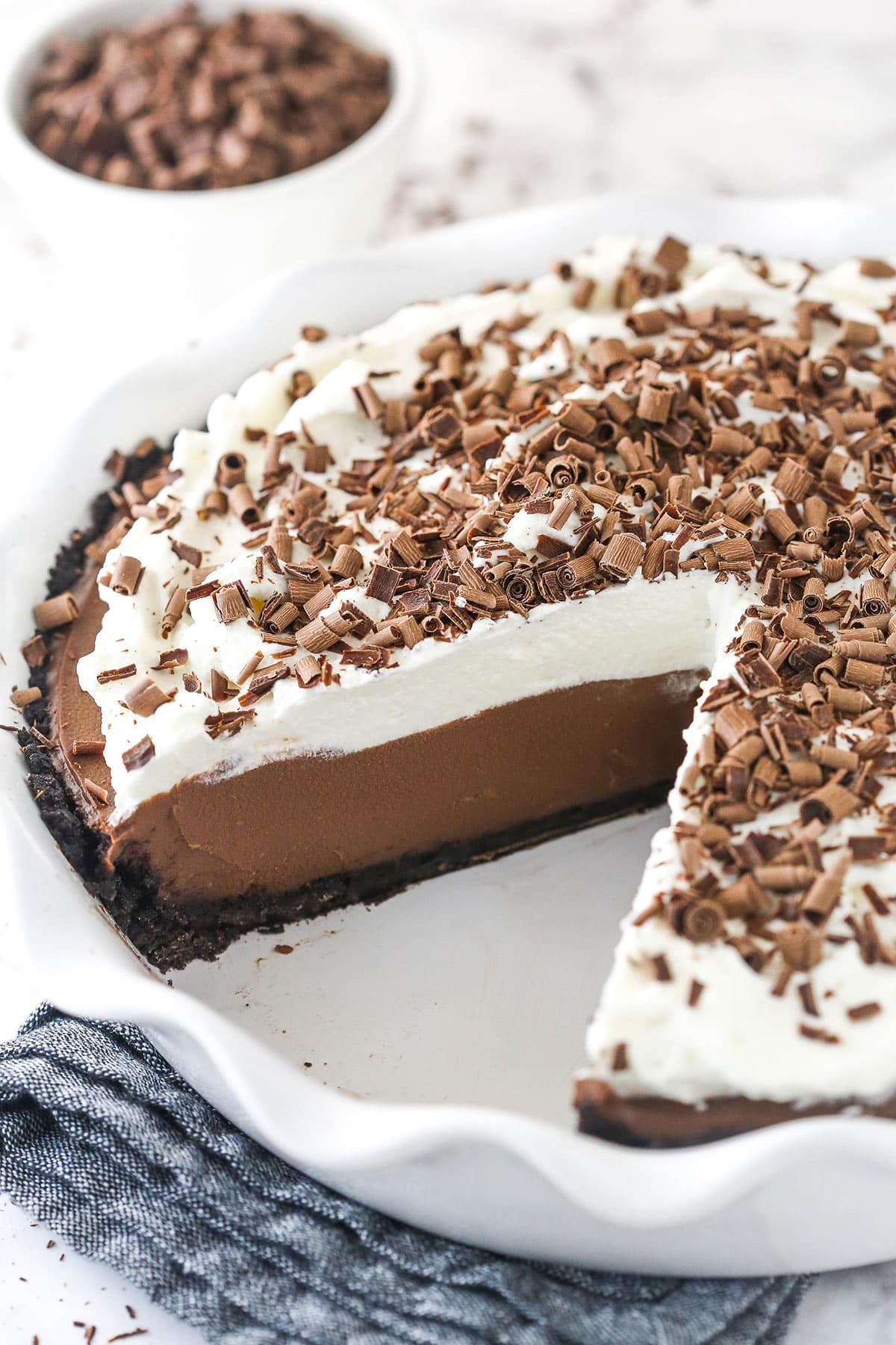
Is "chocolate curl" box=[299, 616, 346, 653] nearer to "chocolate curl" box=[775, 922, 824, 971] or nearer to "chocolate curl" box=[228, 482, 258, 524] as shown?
"chocolate curl" box=[228, 482, 258, 524]

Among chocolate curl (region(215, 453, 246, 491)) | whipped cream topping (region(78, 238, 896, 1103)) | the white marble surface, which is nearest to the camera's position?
whipped cream topping (region(78, 238, 896, 1103))

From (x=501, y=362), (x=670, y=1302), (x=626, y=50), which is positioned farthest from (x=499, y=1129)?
(x=626, y=50)

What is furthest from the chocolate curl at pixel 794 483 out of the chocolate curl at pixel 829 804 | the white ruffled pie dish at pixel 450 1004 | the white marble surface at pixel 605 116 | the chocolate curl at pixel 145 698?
the white marble surface at pixel 605 116

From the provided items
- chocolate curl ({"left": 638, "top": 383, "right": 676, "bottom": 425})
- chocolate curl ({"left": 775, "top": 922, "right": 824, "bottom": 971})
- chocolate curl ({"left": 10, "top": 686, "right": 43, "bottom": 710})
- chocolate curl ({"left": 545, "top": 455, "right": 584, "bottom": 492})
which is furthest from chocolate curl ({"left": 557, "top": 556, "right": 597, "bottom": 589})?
chocolate curl ({"left": 10, "top": 686, "right": 43, "bottom": 710})

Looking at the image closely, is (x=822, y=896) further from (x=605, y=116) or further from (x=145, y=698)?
(x=605, y=116)

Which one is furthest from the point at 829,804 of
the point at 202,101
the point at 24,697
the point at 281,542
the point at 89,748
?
the point at 202,101
